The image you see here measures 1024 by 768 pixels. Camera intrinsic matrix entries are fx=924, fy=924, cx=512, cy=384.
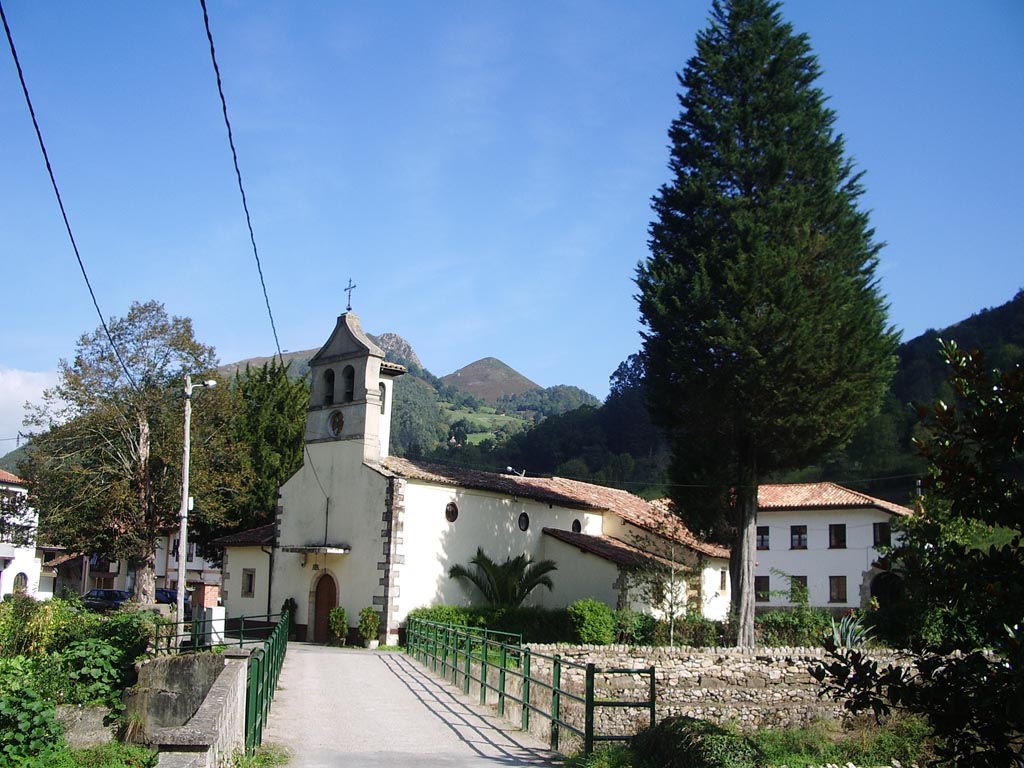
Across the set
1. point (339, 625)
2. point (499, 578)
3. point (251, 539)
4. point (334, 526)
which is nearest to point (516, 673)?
point (339, 625)

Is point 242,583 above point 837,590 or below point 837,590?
above

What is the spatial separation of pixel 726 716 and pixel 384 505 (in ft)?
40.1

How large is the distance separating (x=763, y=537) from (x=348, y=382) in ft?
90.9

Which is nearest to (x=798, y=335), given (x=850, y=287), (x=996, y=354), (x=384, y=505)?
(x=850, y=287)

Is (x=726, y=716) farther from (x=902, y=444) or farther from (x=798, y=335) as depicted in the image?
(x=902, y=444)

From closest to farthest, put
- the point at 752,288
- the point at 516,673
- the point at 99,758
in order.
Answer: the point at 516,673 < the point at 99,758 < the point at 752,288

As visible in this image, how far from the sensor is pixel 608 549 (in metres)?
32.0

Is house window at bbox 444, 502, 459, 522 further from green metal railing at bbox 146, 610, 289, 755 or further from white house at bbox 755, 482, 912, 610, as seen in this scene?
white house at bbox 755, 482, 912, 610

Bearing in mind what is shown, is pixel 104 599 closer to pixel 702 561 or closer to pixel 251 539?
pixel 251 539

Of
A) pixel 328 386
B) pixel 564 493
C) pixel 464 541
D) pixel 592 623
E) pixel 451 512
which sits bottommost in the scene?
pixel 592 623

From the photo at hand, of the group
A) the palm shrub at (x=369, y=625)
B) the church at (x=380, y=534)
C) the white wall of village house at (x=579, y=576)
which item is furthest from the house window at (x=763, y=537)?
the palm shrub at (x=369, y=625)

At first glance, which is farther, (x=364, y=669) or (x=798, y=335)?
(x=798, y=335)

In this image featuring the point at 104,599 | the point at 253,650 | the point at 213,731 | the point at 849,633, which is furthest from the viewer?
the point at 104,599

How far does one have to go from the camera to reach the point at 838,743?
56.5 ft
